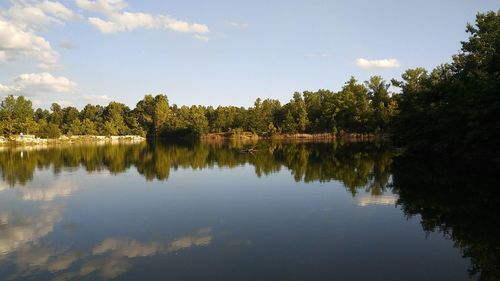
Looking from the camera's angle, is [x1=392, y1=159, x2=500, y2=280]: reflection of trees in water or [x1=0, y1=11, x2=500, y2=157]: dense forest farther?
[x1=0, y1=11, x2=500, y2=157]: dense forest

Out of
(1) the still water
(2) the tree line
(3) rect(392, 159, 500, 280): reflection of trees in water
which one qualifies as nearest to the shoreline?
(2) the tree line

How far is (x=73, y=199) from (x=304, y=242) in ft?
41.7

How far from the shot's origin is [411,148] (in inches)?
1581

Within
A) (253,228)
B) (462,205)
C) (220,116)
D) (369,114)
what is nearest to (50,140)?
(220,116)

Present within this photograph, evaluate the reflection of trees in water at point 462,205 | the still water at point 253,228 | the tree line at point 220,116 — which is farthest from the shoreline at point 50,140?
the reflection of trees in water at point 462,205

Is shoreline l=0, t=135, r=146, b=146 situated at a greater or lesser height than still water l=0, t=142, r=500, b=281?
greater

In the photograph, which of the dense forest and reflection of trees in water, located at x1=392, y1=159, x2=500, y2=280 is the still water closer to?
reflection of trees in water, located at x1=392, y1=159, x2=500, y2=280

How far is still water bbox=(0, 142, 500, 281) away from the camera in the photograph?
952cm

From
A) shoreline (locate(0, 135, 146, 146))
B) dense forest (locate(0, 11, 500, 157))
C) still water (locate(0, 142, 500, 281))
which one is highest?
dense forest (locate(0, 11, 500, 157))

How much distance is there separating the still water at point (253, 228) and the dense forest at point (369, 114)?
262 inches

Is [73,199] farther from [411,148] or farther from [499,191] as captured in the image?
[411,148]

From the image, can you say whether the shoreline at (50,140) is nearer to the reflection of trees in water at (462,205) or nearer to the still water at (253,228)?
the still water at (253,228)

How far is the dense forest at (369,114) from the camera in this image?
29.3 metres

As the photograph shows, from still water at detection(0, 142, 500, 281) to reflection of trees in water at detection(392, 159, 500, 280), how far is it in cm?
6
